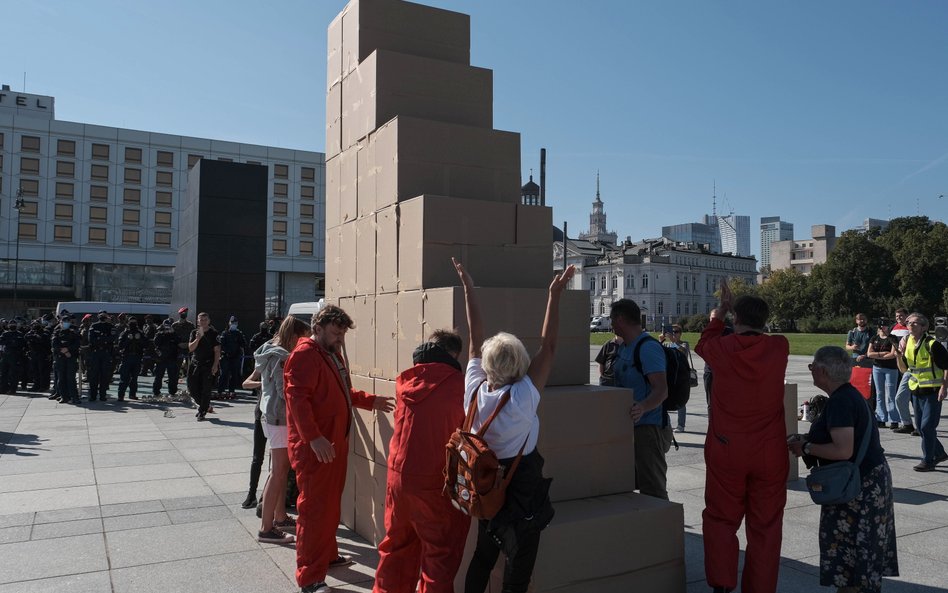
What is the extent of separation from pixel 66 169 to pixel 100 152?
3289 millimetres

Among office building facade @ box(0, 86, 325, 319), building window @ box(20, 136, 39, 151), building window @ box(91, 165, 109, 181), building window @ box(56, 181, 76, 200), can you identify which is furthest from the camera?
building window @ box(91, 165, 109, 181)

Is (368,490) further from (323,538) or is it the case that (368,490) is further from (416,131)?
(416,131)

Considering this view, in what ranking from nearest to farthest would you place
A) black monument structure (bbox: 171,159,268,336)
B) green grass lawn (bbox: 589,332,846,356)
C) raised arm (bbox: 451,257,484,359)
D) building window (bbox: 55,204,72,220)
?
raised arm (bbox: 451,257,484,359) < black monument structure (bbox: 171,159,268,336) < green grass lawn (bbox: 589,332,846,356) < building window (bbox: 55,204,72,220)

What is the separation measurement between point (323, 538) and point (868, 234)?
83.2 meters

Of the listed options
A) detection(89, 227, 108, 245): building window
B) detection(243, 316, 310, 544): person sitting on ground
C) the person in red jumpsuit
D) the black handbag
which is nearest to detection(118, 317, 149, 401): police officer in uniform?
detection(243, 316, 310, 544): person sitting on ground

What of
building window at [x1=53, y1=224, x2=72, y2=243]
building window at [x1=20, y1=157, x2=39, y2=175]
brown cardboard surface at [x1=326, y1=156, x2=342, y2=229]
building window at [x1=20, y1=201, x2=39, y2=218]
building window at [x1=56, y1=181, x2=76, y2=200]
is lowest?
brown cardboard surface at [x1=326, y1=156, x2=342, y2=229]

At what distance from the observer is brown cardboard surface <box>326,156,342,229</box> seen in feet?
21.8

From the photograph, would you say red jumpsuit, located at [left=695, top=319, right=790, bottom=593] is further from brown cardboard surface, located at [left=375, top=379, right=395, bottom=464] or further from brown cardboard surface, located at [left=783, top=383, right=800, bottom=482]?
brown cardboard surface, located at [left=783, top=383, right=800, bottom=482]

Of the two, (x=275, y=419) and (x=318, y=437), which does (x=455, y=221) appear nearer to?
(x=318, y=437)

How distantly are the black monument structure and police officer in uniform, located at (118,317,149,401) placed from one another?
4.69m

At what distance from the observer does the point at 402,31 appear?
20.7ft

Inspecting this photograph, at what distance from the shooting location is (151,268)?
68.2 meters

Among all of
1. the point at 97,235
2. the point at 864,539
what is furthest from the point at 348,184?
the point at 97,235

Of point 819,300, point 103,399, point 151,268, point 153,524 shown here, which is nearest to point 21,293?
point 151,268
